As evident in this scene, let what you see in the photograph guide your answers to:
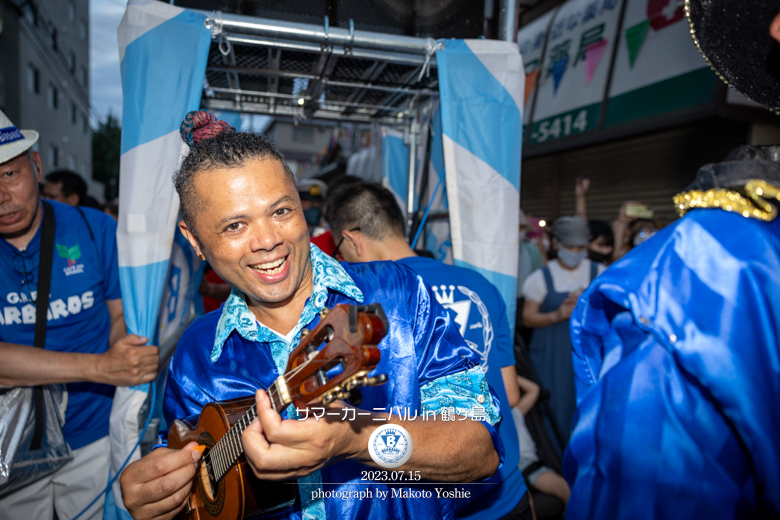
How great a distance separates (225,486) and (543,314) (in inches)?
122

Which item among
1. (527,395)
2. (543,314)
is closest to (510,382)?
(527,395)

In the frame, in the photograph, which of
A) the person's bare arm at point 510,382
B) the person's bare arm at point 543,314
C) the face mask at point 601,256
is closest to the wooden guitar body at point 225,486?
the person's bare arm at point 510,382

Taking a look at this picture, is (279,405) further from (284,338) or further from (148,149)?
(148,149)

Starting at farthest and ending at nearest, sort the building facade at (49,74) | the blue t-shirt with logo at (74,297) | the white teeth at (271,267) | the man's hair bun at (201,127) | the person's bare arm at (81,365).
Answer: the building facade at (49,74), the blue t-shirt with logo at (74,297), the person's bare arm at (81,365), the man's hair bun at (201,127), the white teeth at (271,267)

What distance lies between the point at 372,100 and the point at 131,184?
2369mm

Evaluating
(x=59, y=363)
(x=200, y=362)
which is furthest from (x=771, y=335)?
(x=59, y=363)

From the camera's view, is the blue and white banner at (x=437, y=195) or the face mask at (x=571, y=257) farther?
the face mask at (x=571, y=257)

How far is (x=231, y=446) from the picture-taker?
1.14 m

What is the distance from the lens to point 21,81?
14242 millimetres

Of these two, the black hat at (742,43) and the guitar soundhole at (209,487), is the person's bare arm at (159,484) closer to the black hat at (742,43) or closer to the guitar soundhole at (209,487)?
the guitar soundhole at (209,487)

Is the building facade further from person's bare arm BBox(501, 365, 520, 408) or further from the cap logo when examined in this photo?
person's bare arm BBox(501, 365, 520, 408)

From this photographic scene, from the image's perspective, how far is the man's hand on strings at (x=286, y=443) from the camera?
83 cm

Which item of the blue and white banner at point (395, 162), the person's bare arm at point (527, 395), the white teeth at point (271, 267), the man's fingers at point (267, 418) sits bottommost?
the person's bare arm at point (527, 395)

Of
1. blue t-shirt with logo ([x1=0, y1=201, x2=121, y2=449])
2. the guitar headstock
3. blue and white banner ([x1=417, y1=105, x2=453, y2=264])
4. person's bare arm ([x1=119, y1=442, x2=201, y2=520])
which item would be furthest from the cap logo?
blue and white banner ([x1=417, y1=105, x2=453, y2=264])
